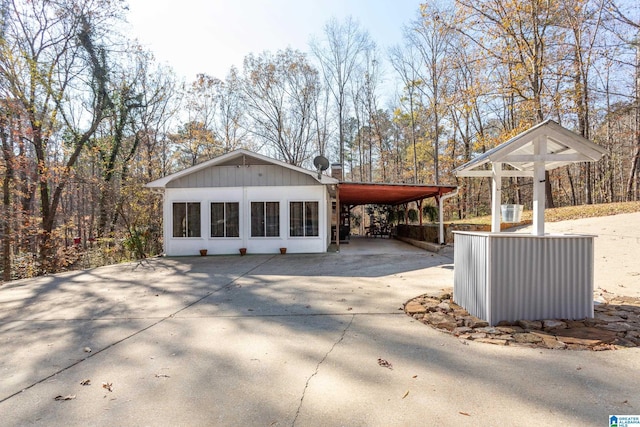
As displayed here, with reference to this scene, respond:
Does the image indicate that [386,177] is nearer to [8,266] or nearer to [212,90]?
[212,90]

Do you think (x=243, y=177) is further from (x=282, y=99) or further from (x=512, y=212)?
(x=282, y=99)

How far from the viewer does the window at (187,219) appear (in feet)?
38.5

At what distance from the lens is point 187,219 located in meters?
11.8

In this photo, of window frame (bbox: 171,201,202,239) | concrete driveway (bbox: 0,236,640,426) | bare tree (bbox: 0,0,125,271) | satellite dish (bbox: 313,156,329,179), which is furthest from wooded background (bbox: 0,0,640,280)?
concrete driveway (bbox: 0,236,640,426)

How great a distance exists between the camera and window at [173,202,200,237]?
11.8m

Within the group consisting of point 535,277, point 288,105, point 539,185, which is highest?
point 288,105

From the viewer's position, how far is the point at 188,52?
15.2 m

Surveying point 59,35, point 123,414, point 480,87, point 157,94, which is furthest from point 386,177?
point 123,414

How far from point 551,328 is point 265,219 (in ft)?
29.9

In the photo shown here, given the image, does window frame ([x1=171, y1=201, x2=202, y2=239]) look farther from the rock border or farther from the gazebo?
the gazebo

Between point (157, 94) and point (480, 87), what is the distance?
18058 mm

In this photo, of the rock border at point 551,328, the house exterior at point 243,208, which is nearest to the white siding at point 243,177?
the house exterior at point 243,208

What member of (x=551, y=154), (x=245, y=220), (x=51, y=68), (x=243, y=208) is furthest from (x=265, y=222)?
(x=51, y=68)

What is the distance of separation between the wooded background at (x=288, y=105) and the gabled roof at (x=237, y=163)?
2.93 m
